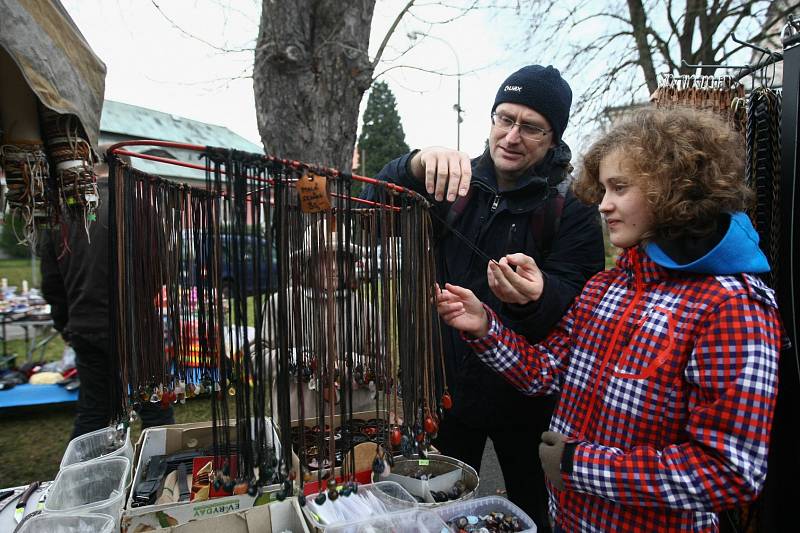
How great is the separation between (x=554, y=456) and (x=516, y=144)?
1099 mm

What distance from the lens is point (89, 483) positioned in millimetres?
1688

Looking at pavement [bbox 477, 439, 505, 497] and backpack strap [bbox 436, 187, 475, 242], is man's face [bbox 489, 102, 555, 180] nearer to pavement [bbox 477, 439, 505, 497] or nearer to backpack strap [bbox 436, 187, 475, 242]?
backpack strap [bbox 436, 187, 475, 242]

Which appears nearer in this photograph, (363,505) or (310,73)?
(363,505)

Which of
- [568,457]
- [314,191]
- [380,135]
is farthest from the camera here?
[380,135]

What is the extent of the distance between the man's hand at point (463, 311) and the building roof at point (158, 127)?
19123 millimetres

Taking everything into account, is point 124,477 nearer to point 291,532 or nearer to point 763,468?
point 291,532

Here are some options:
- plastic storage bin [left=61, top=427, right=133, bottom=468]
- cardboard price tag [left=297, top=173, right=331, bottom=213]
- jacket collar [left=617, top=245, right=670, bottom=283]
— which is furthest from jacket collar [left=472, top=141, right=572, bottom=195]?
plastic storage bin [left=61, top=427, right=133, bottom=468]

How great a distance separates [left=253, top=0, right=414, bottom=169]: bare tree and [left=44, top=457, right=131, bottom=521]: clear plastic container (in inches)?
99.6

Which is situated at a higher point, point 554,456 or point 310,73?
point 310,73

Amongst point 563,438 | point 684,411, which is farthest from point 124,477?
point 684,411

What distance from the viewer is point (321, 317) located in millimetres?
1151

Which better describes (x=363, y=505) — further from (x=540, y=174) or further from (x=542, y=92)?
(x=542, y=92)

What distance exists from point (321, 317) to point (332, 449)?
302 mm

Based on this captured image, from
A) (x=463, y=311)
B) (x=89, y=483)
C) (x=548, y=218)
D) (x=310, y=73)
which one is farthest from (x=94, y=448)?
(x=310, y=73)
